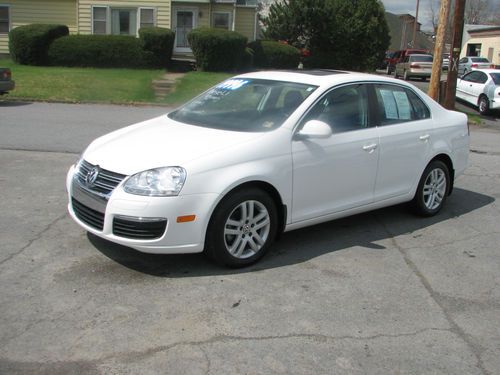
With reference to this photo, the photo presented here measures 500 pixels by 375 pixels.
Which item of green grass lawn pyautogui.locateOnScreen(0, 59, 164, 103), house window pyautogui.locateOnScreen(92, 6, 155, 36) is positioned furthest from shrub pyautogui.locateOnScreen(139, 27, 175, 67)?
house window pyautogui.locateOnScreen(92, 6, 155, 36)

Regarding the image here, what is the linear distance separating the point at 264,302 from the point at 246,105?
2077 millimetres

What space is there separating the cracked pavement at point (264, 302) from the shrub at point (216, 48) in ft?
57.5

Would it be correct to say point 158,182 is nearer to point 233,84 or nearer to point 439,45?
point 233,84

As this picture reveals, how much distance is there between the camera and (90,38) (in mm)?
23125

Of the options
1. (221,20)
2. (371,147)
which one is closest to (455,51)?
(371,147)

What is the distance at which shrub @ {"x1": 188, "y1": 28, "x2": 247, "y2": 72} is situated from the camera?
75.0ft

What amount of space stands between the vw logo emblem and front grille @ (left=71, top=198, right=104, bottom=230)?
0.20 meters

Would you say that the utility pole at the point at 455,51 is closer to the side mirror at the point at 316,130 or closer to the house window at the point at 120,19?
the side mirror at the point at 316,130

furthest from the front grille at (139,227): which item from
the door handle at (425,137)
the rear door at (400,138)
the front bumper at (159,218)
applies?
the door handle at (425,137)

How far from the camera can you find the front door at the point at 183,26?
2714cm

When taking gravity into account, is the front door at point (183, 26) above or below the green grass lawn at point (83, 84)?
above

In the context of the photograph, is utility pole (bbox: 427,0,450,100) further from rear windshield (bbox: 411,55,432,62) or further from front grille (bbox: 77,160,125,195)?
rear windshield (bbox: 411,55,432,62)

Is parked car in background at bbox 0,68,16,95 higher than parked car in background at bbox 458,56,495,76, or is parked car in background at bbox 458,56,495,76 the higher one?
parked car in background at bbox 458,56,495,76

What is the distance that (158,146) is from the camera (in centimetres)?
465
